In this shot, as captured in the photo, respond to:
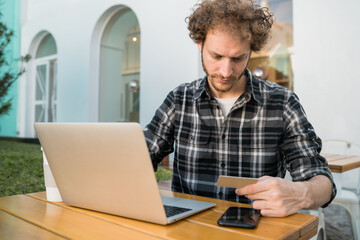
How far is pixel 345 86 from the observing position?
10.9 feet

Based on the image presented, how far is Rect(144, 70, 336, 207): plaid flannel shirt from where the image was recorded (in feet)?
3.84

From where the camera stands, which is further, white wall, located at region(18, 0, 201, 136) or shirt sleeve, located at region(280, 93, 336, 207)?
white wall, located at region(18, 0, 201, 136)

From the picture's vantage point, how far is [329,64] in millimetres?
3428

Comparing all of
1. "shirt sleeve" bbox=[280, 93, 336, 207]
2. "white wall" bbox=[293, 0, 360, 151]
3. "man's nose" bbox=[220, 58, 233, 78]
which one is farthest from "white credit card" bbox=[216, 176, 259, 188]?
"white wall" bbox=[293, 0, 360, 151]

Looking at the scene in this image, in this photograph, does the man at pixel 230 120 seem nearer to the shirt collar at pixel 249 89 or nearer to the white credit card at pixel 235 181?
the shirt collar at pixel 249 89

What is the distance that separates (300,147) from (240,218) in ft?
1.60

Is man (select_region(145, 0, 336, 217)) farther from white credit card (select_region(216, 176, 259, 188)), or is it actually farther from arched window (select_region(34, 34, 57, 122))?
arched window (select_region(34, 34, 57, 122))

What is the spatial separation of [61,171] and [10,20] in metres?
8.69

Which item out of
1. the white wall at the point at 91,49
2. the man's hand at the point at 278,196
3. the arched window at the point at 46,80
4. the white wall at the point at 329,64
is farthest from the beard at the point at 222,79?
the arched window at the point at 46,80

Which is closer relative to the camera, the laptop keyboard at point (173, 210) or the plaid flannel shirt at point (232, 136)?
the laptop keyboard at point (173, 210)

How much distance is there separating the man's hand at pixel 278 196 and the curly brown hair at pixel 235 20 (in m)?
0.57

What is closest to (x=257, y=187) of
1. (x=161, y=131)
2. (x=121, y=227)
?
(x=121, y=227)

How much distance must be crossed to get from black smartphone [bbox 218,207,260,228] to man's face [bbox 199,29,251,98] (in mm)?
537

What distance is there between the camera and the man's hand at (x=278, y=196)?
2.47 ft
